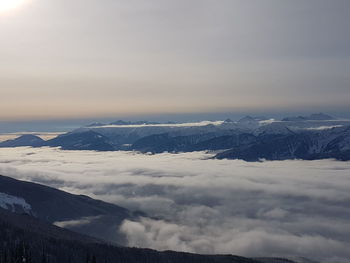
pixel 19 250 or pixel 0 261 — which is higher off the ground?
pixel 19 250

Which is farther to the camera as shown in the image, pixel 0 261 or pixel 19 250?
pixel 0 261
